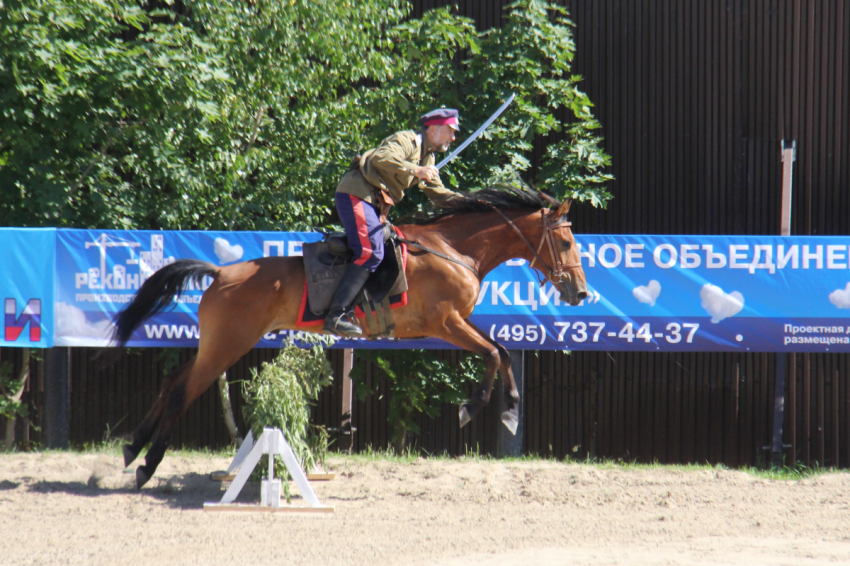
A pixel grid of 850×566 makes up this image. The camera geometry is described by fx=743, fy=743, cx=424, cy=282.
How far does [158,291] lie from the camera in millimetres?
6004

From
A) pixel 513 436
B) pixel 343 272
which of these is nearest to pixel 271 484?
pixel 343 272

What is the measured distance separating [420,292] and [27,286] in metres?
3.94

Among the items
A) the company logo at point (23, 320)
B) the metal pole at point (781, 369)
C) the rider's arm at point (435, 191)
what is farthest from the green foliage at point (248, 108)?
the metal pole at point (781, 369)

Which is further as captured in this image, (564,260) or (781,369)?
(781,369)

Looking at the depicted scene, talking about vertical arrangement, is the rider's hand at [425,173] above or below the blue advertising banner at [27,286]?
above

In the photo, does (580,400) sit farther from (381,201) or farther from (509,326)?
(381,201)

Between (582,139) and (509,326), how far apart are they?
2.33 metres

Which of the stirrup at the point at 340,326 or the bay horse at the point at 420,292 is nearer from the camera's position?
the stirrup at the point at 340,326

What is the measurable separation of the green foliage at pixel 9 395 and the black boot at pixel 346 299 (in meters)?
4.62

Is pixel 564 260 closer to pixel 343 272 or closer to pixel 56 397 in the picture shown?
pixel 343 272

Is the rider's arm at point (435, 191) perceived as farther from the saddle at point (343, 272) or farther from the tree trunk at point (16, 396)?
the tree trunk at point (16, 396)

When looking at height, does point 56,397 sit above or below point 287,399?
below

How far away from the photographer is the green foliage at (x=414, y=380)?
8.28 meters

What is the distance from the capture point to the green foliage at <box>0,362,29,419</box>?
8109 millimetres
